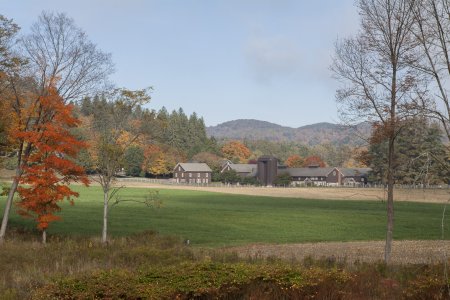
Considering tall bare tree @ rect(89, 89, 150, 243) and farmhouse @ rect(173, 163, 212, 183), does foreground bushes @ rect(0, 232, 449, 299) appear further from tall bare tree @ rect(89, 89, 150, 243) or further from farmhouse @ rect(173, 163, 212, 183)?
farmhouse @ rect(173, 163, 212, 183)

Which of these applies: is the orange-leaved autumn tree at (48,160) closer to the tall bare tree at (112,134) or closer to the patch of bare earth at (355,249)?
the tall bare tree at (112,134)

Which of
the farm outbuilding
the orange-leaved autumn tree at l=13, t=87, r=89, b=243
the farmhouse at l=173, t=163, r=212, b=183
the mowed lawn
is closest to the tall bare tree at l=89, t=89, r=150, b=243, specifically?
the orange-leaved autumn tree at l=13, t=87, r=89, b=243

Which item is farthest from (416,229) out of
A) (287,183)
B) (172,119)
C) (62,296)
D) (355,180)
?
(172,119)

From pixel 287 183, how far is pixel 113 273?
5553 inches

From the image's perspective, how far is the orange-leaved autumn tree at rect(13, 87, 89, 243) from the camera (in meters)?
26.3

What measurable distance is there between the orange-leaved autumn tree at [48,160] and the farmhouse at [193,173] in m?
132

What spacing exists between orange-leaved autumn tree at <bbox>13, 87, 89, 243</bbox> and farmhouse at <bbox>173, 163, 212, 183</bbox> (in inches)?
5190

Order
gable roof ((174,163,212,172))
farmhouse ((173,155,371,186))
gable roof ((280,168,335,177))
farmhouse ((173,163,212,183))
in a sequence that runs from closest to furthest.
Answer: farmhouse ((173,155,371,186)) < farmhouse ((173,163,212,183)) < gable roof ((174,163,212,172)) < gable roof ((280,168,335,177))

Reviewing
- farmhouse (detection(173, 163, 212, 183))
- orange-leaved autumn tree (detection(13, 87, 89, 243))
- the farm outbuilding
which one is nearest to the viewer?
orange-leaved autumn tree (detection(13, 87, 89, 243))

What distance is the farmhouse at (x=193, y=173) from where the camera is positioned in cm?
16000

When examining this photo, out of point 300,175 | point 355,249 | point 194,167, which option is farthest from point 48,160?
point 300,175

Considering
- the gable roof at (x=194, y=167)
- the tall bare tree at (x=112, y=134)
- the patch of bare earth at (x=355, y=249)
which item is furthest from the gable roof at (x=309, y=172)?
the tall bare tree at (x=112, y=134)

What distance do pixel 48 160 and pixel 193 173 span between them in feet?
439

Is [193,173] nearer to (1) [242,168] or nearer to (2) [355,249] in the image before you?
(1) [242,168]
